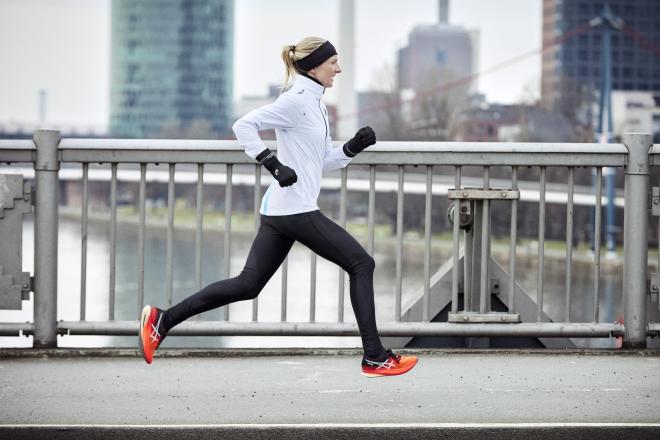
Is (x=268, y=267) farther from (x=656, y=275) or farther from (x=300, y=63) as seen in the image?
(x=656, y=275)

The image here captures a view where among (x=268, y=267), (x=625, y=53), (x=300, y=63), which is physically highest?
(x=625, y=53)

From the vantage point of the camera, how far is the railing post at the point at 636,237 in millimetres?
7449

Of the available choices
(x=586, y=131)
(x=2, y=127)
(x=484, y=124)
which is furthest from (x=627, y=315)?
(x=2, y=127)

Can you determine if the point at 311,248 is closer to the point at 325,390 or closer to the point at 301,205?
the point at 301,205

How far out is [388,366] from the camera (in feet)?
19.8

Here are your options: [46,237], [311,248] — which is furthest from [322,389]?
[46,237]

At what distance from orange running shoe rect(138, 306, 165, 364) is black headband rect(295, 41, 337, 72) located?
1.33m

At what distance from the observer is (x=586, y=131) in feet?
260

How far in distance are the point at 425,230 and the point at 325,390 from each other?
1.46m

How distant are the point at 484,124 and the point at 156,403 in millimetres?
86490

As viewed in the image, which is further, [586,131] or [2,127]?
[2,127]

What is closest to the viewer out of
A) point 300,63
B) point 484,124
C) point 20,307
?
point 300,63

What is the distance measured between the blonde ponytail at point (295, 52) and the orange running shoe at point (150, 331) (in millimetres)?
1247

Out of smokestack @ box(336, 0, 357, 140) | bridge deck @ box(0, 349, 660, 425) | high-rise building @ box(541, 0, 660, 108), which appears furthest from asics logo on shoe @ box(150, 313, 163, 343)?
high-rise building @ box(541, 0, 660, 108)
